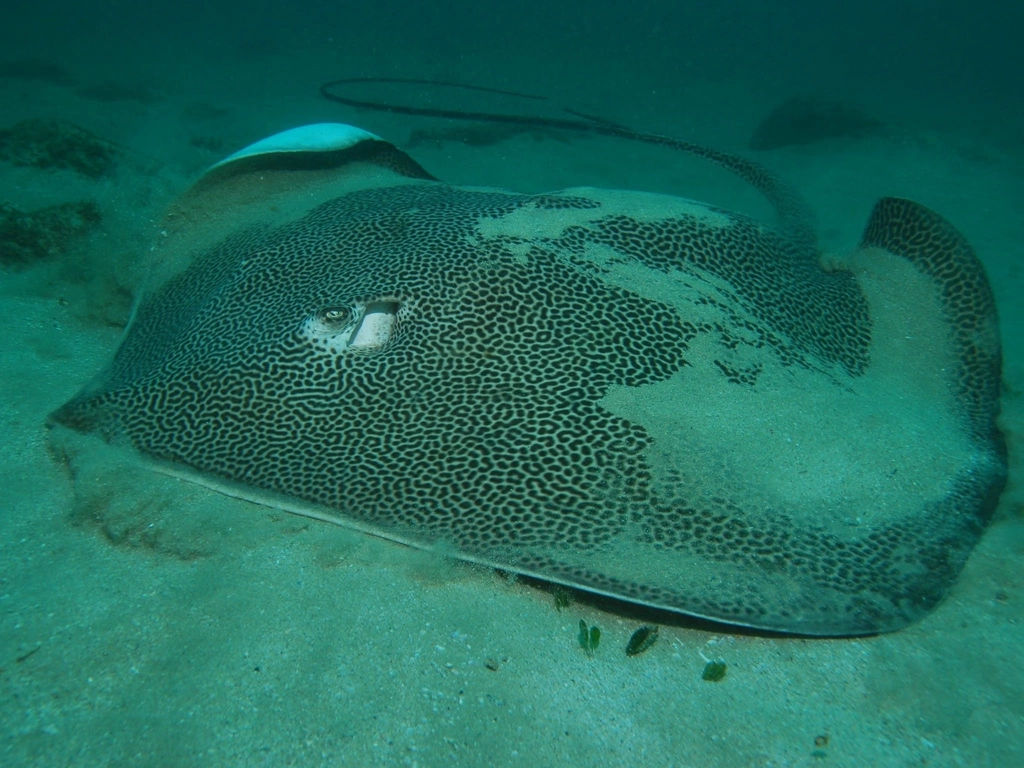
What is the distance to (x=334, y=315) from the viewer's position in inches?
112

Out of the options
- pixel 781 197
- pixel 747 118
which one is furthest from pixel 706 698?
pixel 747 118

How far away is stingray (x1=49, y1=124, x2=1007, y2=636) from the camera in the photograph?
2.15 m

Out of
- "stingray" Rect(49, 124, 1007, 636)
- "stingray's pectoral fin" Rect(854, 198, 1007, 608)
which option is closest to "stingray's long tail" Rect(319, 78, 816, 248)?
"stingray's pectoral fin" Rect(854, 198, 1007, 608)

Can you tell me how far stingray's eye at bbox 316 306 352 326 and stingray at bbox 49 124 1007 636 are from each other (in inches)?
0.5

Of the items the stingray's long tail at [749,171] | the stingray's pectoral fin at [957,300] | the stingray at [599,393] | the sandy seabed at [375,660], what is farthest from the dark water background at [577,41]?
the stingray's pectoral fin at [957,300]

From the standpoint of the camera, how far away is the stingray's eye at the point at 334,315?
2.86m

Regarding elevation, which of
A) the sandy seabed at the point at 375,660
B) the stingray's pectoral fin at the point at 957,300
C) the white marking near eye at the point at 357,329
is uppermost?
the stingray's pectoral fin at the point at 957,300

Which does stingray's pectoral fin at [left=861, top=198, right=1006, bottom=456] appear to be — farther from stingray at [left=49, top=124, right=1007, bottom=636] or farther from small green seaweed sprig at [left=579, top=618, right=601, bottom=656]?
small green seaweed sprig at [left=579, top=618, right=601, bottom=656]

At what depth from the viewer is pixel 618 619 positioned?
8.18ft

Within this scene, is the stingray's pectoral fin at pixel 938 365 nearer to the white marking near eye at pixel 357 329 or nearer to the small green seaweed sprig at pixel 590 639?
the small green seaweed sprig at pixel 590 639

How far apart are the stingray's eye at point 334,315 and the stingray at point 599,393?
0.01 metres

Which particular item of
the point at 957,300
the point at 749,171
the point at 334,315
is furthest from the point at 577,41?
the point at 334,315

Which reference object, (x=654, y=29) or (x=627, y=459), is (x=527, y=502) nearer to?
(x=627, y=459)

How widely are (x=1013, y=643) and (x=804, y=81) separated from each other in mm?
37263
